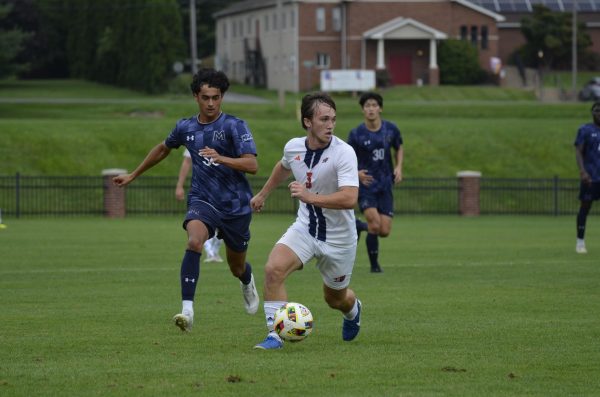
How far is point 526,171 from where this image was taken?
4175 cm

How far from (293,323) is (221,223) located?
73.7 inches

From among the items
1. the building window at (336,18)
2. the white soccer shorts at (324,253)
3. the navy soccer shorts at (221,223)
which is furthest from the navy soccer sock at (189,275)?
the building window at (336,18)

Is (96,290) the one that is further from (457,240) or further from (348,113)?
(348,113)

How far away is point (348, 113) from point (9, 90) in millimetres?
34091

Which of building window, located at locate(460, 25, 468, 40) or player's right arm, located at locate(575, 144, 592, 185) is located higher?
building window, located at locate(460, 25, 468, 40)

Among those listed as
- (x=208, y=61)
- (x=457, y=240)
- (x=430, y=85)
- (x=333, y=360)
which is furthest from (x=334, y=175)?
(x=208, y=61)

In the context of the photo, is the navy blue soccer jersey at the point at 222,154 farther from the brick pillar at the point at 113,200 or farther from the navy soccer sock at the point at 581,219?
the brick pillar at the point at 113,200

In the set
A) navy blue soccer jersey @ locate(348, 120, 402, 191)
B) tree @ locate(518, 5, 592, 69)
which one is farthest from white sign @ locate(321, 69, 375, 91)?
navy blue soccer jersey @ locate(348, 120, 402, 191)

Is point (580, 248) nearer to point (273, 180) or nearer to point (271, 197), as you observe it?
point (273, 180)

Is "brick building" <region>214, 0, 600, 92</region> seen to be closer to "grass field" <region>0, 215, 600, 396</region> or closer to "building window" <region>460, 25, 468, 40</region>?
"building window" <region>460, 25, 468, 40</region>

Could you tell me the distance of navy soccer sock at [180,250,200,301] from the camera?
Answer: 402 inches

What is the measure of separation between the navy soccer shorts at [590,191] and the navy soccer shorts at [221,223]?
→ 9.36 meters

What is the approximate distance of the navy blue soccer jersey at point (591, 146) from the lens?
18.9 metres

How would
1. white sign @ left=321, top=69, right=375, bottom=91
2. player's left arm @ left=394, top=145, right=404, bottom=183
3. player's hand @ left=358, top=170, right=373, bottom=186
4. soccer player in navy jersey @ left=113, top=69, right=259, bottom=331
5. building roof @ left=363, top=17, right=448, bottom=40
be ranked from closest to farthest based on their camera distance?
soccer player in navy jersey @ left=113, top=69, right=259, bottom=331, player's hand @ left=358, top=170, right=373, bottom=186, player's left arm @ left=394, top=145, right=404, bottom=183, white sign @ left=321, top=69, right=375, bottom=91, building roof @ left=363, top=17, right=448, bottom=40
